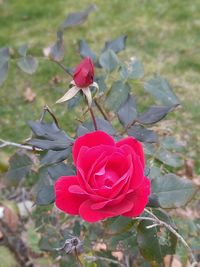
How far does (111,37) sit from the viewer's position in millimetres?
4031

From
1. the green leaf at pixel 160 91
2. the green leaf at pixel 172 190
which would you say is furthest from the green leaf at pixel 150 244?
the green leaf at pixel 160 91

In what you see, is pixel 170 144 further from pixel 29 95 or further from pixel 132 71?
pixel 29 95

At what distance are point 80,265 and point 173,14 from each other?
305 centimetres

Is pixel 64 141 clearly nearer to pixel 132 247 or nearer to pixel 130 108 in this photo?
pixel 130 108

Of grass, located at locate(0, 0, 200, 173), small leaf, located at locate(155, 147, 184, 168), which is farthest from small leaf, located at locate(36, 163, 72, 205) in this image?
grass, located at locate(0, 0, 200, 173)

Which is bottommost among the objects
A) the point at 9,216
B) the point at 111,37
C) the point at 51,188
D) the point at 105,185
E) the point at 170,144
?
the point at 111,37

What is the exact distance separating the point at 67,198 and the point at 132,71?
70 centimetres

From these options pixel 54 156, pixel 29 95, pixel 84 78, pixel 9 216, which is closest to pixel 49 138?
pixel 54 156

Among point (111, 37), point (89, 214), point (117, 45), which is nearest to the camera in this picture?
point (89, 214)

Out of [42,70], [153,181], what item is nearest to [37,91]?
[42,70]

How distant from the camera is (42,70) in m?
3.76

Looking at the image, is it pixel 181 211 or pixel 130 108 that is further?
pixel 181 211

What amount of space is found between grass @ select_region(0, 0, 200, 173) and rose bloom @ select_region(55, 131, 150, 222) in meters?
1.77

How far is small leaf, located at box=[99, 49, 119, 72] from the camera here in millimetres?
1736
